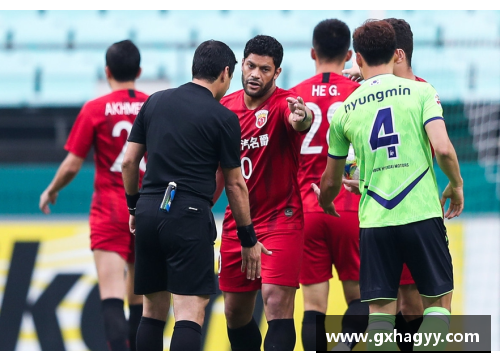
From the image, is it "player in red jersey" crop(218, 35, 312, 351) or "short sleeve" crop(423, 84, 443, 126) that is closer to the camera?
"short sleeve" crop(423, 84, 443, 126)

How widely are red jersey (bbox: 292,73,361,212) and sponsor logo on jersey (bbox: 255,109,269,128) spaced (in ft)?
2.03

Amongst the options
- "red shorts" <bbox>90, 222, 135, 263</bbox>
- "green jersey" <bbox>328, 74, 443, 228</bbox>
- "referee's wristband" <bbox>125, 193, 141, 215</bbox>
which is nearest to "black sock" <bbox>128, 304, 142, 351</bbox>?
"red shorts" <bbox>90, 222, 135, 263</bbox>

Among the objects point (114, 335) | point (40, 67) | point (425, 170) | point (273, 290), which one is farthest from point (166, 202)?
point (40, 67)

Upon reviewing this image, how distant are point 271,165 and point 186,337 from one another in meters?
1.51

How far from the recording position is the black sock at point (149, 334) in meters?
5.05

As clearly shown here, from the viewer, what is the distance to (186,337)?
4668 mm

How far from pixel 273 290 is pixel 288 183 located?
794 millimetres

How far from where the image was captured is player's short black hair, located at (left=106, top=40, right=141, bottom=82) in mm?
6801

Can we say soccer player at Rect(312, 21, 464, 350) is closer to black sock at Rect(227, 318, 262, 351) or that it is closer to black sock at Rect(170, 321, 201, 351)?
black sock at Rect(170, 321, 201, 351)

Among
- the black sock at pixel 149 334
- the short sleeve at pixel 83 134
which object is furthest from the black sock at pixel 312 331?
the short sleeve at pixel 83 134

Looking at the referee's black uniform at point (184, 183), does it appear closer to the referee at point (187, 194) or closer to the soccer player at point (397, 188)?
the referee at point (187, 194)

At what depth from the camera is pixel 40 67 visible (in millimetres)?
14961

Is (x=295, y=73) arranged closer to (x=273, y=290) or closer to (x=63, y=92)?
(x=63, y=92)

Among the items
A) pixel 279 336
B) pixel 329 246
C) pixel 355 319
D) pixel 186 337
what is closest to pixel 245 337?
pixel 279 336
